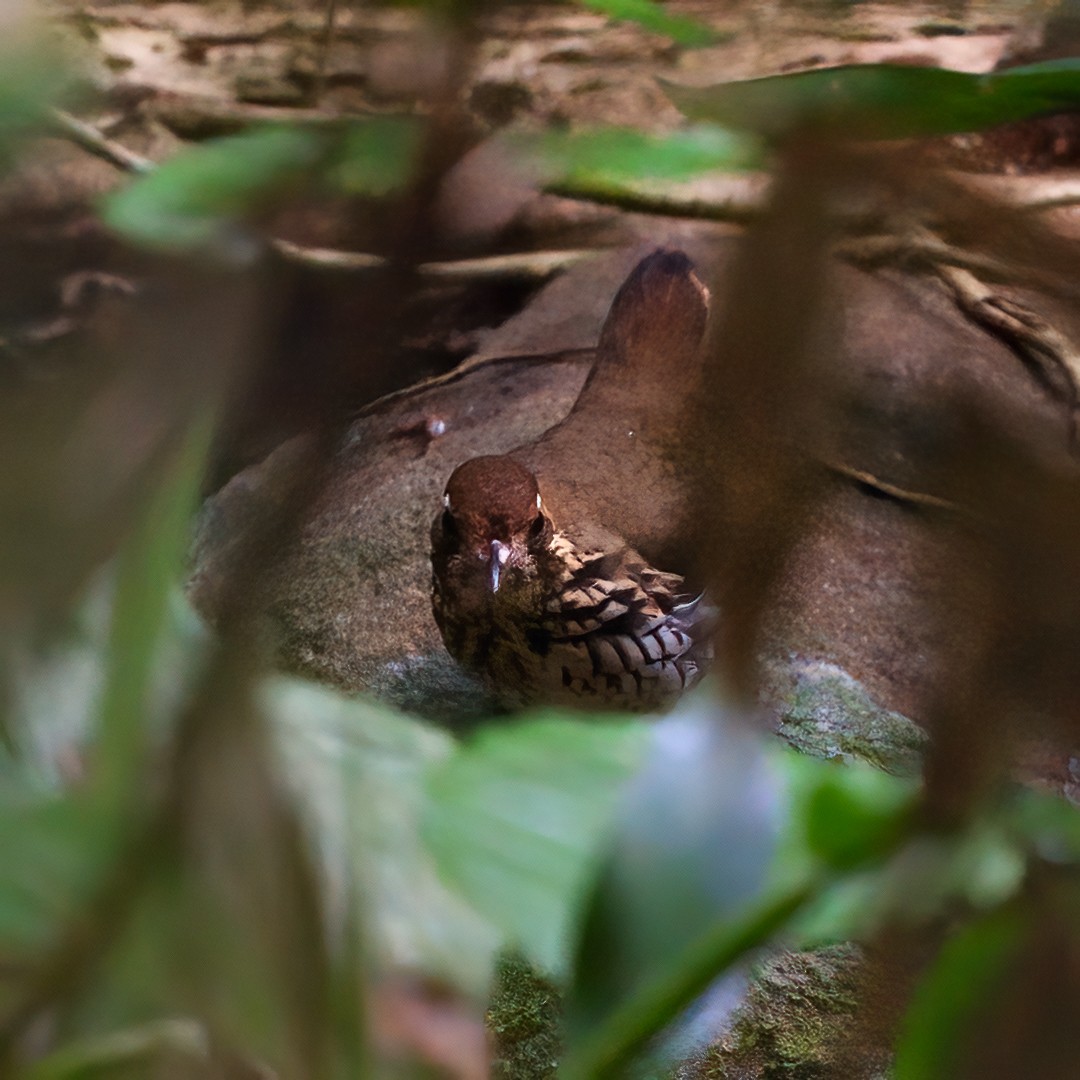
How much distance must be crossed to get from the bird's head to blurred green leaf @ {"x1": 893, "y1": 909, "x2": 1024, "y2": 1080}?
1.15m

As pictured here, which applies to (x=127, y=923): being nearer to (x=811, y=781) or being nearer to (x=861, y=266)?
(x=811, y=781)

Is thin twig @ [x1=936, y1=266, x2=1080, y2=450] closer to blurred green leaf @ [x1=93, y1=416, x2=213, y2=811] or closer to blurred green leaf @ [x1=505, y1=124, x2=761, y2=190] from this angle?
blurred green leaf @ [x1=505, y1=124, x2=761, y2=190]

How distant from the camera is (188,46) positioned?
77.0 inches

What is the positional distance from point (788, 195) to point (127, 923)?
36 centimetres

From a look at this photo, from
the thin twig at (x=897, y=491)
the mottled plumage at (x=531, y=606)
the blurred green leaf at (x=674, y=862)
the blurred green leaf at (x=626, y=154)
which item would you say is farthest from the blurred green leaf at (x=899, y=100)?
the mottled plumage at (x=531, y=606)

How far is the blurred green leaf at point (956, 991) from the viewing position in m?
0.34

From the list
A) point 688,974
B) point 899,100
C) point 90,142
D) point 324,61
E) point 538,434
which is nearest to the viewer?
point 688,974

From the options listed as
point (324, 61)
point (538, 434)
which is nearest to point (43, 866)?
point (324, 61)

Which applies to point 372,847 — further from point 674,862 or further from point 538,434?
point 538,434

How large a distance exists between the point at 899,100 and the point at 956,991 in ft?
1.10

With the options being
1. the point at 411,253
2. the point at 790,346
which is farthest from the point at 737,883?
the point at 411,253

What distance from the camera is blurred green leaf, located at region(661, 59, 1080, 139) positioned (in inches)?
16.4

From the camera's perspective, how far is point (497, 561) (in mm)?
1491

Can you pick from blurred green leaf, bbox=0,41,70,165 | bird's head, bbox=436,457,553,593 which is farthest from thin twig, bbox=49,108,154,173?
bird's head, bbox=436,457,553,593
